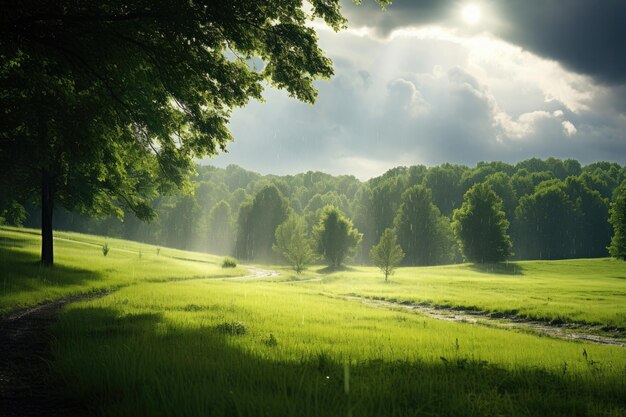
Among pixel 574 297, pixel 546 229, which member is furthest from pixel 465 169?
pixel 574 297

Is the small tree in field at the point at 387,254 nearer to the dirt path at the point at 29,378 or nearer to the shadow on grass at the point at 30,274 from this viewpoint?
the shadow on grass at the point at 30,274

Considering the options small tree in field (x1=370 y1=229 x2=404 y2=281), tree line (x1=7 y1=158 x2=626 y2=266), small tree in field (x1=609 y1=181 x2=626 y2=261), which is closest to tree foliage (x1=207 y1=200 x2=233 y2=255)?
tree line (x1=7 y1=158 x2=626 y2=266)

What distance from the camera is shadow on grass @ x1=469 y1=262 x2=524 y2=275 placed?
58969 millimetres

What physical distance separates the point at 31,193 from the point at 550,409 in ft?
98.3

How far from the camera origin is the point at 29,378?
593 cm

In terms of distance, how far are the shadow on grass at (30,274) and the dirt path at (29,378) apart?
714cm

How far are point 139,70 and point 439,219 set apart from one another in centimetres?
9173

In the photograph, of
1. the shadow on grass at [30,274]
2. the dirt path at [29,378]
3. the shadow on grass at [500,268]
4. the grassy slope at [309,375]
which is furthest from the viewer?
the shadow on grass at [500,268]

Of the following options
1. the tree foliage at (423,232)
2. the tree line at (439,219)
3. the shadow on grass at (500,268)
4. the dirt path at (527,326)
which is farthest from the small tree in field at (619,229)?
the dirt path at (527,326)

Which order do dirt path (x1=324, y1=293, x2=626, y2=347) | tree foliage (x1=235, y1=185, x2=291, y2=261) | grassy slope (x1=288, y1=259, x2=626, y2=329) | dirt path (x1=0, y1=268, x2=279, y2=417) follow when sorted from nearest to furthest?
1. dirt path (x1=0, y1=268, x2=279, y2=417)
2. dirt path (x1=324, y1=293, x2=626, y2=347)
3. grassy slope (x1=288, y1=259, x2=626, y2=329)
4. tree foliage (x1=235, y1=185, x2=291, y2=261)

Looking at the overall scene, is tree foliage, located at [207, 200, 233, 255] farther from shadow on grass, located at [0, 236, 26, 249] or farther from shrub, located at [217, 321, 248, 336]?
shrub, located at [217, 321, 248, 336]

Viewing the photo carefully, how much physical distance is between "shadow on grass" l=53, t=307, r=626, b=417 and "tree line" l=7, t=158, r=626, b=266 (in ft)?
169

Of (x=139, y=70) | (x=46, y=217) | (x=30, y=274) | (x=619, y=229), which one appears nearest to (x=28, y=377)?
(x=139, y=70)

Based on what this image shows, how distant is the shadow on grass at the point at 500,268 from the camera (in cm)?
5897
